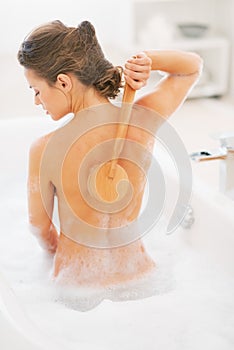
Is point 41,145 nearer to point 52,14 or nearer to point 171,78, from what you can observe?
point 171,78

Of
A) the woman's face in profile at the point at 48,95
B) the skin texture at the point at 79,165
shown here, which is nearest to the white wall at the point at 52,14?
the skin texture at the point at 79,165

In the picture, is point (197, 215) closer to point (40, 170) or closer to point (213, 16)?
point (40, 170)

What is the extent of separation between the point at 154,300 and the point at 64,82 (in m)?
0.61

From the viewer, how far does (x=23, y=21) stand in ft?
12.2

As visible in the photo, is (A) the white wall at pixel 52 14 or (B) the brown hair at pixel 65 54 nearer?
(B) the brown hair at pixel 65 54

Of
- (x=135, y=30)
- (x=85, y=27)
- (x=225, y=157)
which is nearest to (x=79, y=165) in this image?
(x=85, y=27)

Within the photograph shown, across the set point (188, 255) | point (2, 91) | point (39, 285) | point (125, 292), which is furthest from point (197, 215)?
point (2, 91)

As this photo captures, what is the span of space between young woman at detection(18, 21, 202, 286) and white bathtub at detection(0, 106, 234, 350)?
0.10 meters

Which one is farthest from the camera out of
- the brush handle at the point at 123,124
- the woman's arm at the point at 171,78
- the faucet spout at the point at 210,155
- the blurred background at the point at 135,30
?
the blurred background at the point at 135,30

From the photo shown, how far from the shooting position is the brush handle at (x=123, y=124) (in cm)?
143

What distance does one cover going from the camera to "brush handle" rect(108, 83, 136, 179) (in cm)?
143

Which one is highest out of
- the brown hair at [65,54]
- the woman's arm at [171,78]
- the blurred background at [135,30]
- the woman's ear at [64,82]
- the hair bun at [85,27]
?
the hair bun at [85,27]

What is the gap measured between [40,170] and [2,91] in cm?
225

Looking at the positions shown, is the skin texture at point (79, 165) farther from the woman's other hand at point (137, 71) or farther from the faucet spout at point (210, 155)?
the faucet spout at point (210, 155)
